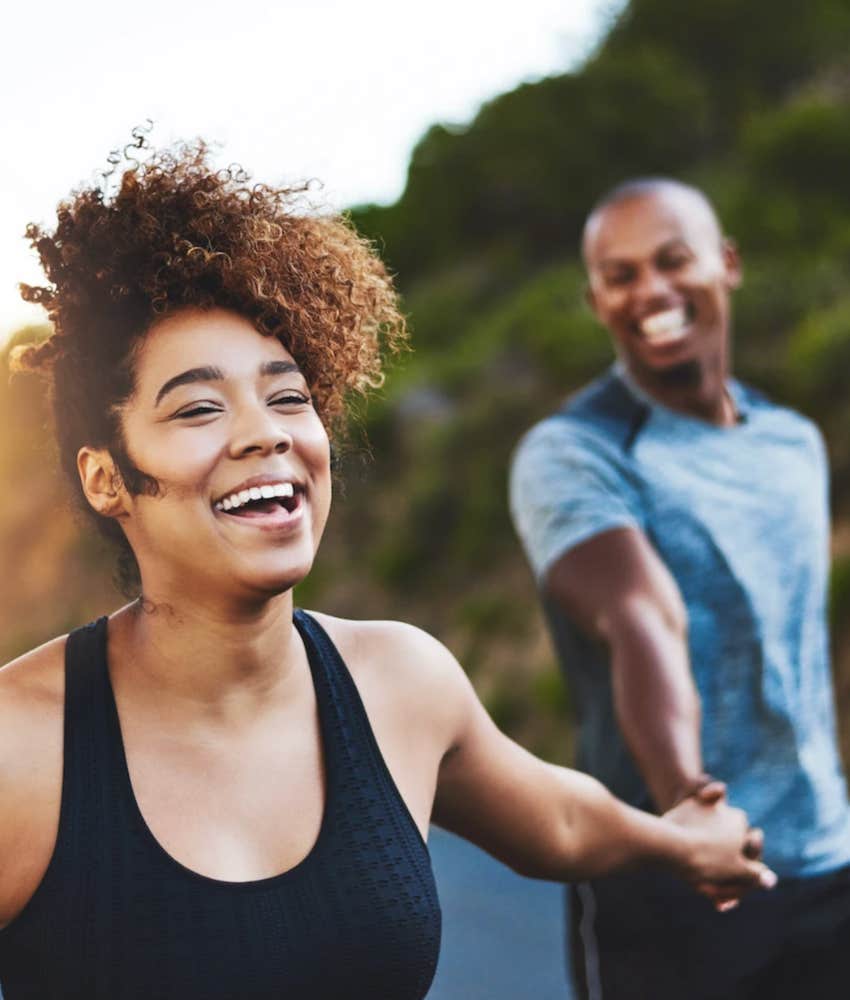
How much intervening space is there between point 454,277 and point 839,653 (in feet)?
49.0

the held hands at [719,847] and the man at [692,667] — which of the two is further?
the man at [692,667]

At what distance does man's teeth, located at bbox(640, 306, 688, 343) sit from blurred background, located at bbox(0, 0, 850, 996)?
628cm

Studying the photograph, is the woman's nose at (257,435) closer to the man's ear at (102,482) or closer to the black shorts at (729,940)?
the man's ear at (102,482)

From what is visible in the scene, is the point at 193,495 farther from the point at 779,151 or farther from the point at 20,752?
the point at 779,151

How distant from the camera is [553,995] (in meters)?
7.23

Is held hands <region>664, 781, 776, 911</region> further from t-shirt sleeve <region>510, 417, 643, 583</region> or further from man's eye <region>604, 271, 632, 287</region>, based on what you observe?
man's eye <region>604, 271, 632, 287</region>

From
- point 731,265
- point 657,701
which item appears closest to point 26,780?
point 657,701

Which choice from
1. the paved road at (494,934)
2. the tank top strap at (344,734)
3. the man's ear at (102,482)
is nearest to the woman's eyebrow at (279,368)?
the man's ear at (102,482)

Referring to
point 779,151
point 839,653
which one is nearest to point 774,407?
point 839,653

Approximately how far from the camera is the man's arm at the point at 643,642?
3.02m

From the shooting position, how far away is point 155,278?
84.8 inches

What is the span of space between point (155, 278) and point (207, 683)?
1.95 ft

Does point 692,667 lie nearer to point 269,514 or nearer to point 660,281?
point 660,281

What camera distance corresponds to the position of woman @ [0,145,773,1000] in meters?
1.95
